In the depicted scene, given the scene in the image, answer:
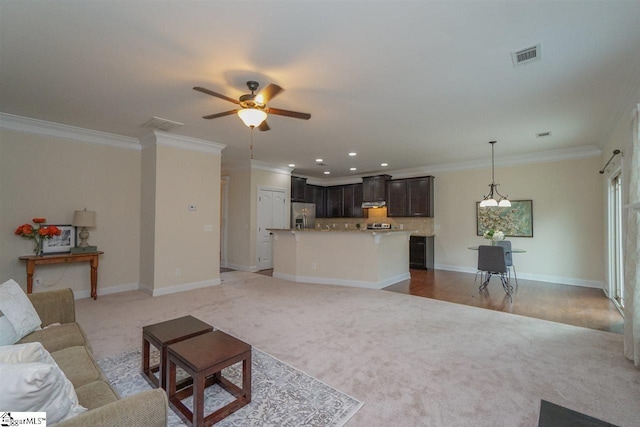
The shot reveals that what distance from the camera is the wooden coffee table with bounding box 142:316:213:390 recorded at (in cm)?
219

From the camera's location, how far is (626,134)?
360 centimetres

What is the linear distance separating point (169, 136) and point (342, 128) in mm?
2906

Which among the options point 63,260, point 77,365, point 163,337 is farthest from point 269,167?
point 77,365

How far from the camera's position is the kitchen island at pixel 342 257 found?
5.58 metres

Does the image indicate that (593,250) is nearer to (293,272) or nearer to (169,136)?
(293,272)

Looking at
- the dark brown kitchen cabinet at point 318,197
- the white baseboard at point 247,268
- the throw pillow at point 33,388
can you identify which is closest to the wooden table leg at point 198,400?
the throw pillow at point 33,388

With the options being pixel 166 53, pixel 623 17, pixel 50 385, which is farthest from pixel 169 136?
pixel 623 17

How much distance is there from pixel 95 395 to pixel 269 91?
2549 millimetres

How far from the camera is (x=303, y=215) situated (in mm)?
8750

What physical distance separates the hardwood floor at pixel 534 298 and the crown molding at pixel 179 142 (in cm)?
422

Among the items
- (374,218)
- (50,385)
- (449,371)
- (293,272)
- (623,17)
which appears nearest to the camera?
(50,385)

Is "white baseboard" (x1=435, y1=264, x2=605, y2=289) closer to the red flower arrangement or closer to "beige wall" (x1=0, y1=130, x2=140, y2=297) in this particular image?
"beige wall" (x1=0, y1=130, x2=140, y2=297)

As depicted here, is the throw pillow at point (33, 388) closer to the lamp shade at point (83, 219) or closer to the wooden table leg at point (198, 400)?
the wooden table leg at point (198, 400)

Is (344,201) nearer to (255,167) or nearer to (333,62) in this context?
(255,167)
